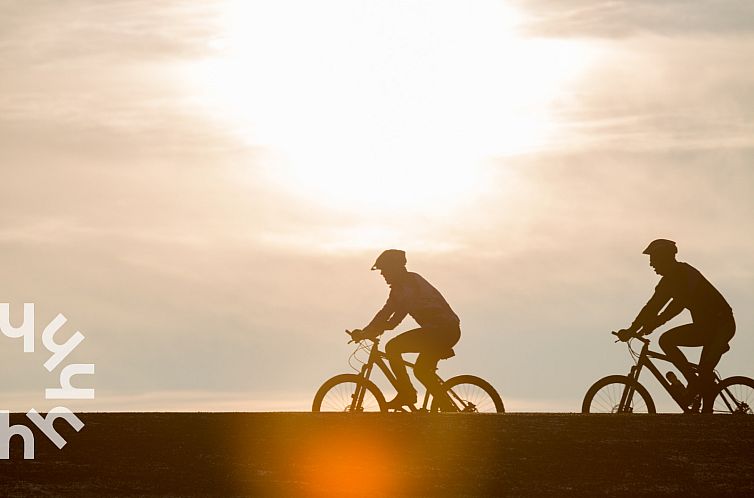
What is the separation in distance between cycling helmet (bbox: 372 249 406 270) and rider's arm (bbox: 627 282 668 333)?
332 centimetres

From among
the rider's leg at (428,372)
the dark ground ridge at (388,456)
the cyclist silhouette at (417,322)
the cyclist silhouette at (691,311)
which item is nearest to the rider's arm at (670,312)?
the cyclist silhouette at (691,311)

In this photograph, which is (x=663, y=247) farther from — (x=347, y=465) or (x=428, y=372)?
(x=347, y=465)

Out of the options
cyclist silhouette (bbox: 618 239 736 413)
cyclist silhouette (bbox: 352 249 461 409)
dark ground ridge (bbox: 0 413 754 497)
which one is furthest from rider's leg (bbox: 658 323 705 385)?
cyclist silhouette (bbox: 352 249 461 409)

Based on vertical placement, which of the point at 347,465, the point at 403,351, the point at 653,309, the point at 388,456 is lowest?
the point at 347,465

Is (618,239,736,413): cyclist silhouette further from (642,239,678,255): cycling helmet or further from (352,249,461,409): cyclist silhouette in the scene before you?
(352,249,461,409): cyclist silhouette

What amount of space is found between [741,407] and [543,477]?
19.8ft

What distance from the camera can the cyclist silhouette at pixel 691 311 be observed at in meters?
18.8

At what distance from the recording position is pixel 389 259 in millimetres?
19188

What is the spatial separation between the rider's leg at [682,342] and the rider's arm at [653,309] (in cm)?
25

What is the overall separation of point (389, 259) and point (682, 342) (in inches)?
160

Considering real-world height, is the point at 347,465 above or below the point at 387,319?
below

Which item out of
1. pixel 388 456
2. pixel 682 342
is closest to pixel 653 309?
pixel 682 342

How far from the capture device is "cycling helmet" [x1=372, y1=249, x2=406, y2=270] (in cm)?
1919

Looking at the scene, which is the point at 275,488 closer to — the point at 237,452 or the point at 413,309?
Result: the point at 237,452
